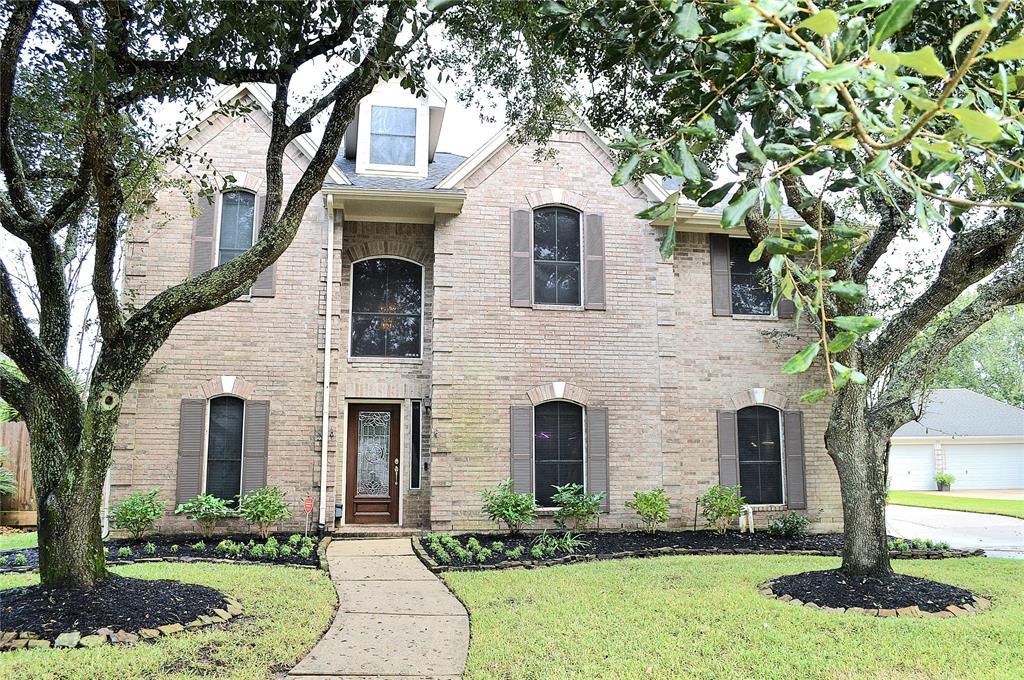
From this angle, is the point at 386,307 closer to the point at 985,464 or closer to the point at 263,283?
the point at 263,283

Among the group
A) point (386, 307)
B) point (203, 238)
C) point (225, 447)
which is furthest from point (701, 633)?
point (203, 238)

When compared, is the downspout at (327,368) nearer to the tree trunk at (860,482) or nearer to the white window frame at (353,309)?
the white window frame at (353,309)

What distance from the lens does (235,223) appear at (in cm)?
1179

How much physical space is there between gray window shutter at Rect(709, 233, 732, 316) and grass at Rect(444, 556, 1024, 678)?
5.63 metres

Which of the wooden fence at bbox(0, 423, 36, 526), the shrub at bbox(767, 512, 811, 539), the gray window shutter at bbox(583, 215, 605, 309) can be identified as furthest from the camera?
the wooden fence at bbox(0, 423, 36, 526)

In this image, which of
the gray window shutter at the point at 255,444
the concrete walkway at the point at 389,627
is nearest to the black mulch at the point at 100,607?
the concrete walkway at the point at 389,627

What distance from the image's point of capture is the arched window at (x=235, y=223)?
1167cm

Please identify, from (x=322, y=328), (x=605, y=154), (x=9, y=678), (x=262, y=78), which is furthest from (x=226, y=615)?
(x=605, y=154)

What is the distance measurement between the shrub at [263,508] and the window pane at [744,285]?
27.1ft

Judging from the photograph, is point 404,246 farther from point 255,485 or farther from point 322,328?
point 255,485

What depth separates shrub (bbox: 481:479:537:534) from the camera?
11.0 meters

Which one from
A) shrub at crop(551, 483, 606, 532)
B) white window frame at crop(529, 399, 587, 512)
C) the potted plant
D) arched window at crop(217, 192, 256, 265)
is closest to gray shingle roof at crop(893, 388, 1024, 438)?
the potted plant

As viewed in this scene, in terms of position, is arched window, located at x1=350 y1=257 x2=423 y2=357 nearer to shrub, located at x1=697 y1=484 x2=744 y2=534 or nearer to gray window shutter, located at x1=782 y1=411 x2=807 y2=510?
shrub, located at x1=697 y1=484 x2=744 y2=534

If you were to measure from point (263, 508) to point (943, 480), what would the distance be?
28692mm
